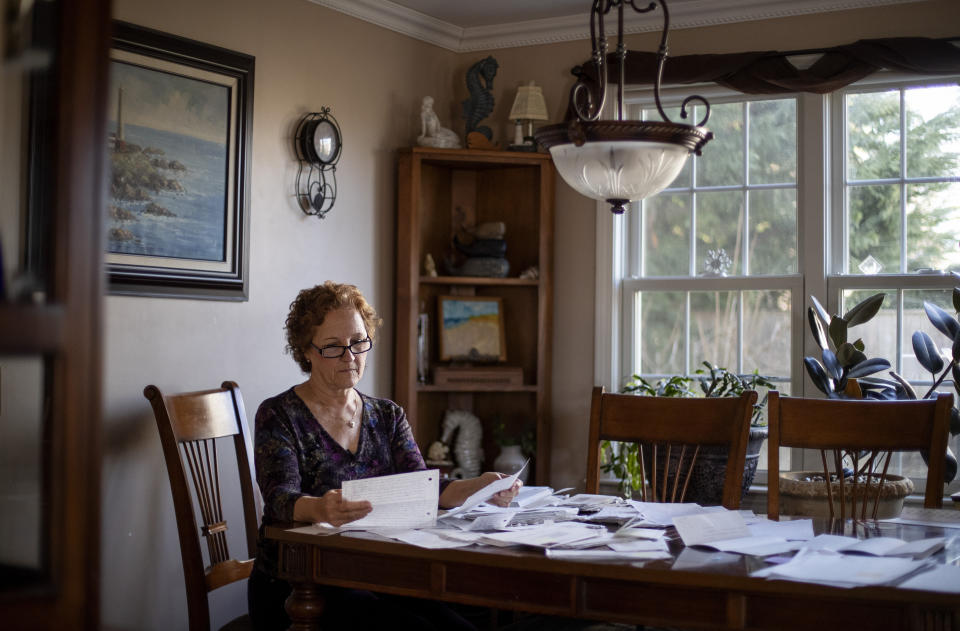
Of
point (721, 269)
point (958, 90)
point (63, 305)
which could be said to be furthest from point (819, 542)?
point (958, 90)

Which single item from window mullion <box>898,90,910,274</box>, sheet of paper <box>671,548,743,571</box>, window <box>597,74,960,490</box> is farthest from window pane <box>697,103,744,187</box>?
sheet of paper <box>671,548,743,571</box>

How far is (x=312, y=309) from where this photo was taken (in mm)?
2676

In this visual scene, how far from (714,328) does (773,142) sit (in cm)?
85

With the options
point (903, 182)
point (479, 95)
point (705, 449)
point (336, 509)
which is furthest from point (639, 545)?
point (479, 95)

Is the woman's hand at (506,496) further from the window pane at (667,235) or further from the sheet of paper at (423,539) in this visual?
the window pane at (667,235)

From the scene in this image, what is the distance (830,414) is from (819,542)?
2.14 ft

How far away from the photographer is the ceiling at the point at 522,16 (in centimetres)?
393

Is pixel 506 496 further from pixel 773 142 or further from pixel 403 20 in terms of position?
pixel 403 20

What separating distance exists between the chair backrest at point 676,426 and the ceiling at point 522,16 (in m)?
1.92

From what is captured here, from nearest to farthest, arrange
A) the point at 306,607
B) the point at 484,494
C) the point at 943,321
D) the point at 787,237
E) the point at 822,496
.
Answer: the point at 306,607, the point at 484,494, the point at 822,496, the point at 943,321, the point at 787,237

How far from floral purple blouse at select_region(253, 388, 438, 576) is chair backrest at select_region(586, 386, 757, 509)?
0.55 m

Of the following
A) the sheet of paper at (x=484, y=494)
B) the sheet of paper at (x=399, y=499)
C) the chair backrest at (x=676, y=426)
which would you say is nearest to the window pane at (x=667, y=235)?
the chair backrest at (x=676, y=426)

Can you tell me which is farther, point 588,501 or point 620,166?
point 588,501

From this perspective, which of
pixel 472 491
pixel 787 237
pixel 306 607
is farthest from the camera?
pixel 787 237
